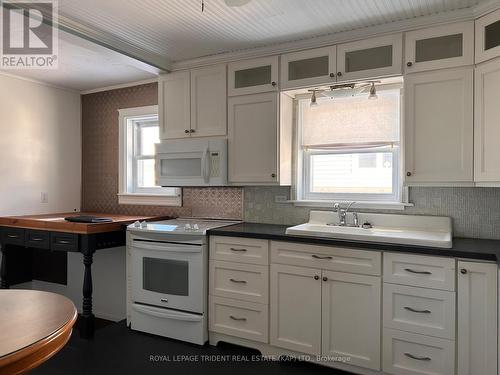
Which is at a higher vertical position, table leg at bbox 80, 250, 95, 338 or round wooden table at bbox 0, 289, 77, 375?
round wooden table at bbox 0, 289, 77, 375

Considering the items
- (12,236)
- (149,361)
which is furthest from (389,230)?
(12,236)

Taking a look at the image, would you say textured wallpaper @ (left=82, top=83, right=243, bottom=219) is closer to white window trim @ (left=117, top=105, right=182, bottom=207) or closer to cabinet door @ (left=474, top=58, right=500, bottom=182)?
white window trim @ (left=117, top=105, right=182, bottom=207)

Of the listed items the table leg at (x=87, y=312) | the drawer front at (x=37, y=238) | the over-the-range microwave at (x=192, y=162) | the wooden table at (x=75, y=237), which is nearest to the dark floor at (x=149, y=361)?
the table leg at (x=87, y=312)

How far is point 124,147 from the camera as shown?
3943 millimetres

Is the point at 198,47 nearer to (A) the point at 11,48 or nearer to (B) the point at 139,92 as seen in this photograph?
(B) the point at 139,92

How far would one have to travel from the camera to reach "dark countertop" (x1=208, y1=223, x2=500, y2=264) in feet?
6.51

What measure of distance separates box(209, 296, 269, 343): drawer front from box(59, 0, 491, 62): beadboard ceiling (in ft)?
6.67

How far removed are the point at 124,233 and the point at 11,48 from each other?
1.80 meters

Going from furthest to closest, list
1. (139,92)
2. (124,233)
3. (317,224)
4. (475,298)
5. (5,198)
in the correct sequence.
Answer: (139,92)
(5,198)
(124,233)
(317,224)
(475,298)

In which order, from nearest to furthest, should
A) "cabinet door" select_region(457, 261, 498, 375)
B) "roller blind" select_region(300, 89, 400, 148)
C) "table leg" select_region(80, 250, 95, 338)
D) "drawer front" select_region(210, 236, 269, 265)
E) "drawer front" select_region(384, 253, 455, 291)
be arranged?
"cabinet door" select_region(457, 261, 498, 375) → "drawer front" select_region(384, 253, 455, 291) → "drawer front" select_region(210, 236, 269, 265) → "roller blind" select_region(300, 89, 400, 148) → "table leg" select_region(80, 250, 95, 338)

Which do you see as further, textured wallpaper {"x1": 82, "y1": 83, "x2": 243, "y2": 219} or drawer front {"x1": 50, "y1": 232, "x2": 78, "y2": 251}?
textured wallpaper {"x1": 82, "y1": 83, "x2": 243, "y2": 219}

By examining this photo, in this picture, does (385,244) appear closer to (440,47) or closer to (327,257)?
(327,257)

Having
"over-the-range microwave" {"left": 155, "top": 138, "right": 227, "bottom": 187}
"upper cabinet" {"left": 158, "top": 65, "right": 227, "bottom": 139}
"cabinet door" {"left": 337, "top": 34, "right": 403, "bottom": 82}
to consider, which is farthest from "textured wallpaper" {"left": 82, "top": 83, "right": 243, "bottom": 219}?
"cabinet door" {"left": 337, "top": 34, "right": 403, "bottom": 82}

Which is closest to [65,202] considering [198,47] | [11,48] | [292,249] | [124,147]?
[124,147]
